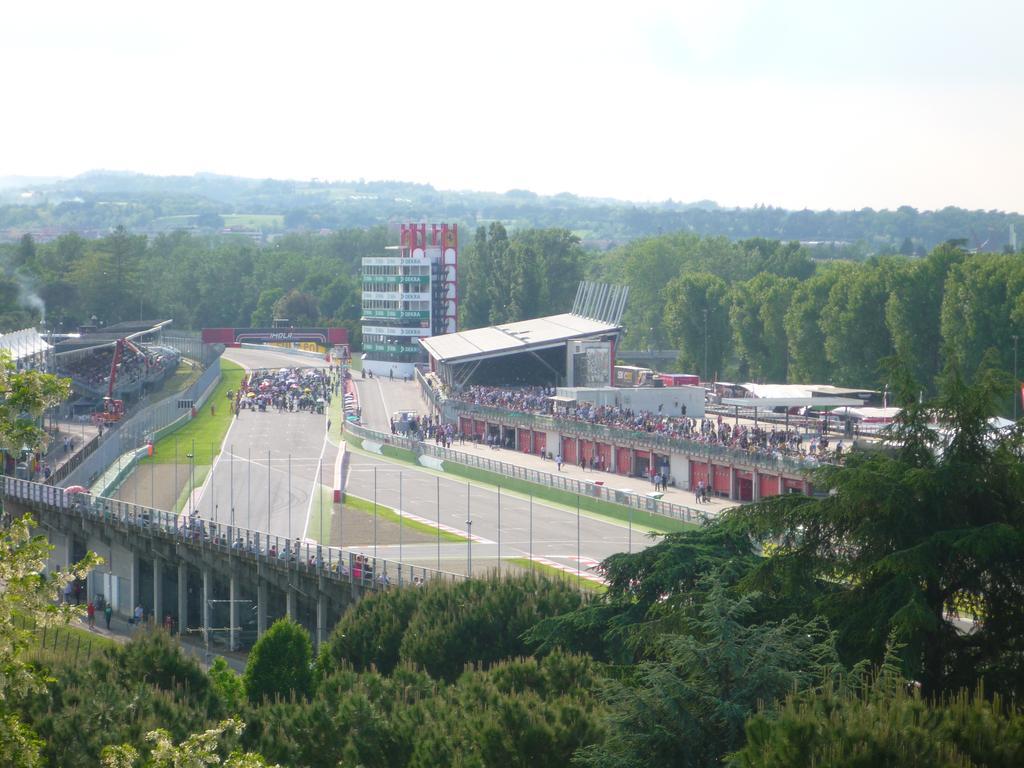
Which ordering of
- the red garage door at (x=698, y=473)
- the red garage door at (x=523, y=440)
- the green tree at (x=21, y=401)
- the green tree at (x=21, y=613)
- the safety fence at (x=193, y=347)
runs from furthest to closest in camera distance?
the safety fence at (x=193, y=347) → the red garage door at (x=523, y=440) → the red garage door at (x=698, y=473) → the green tree at (x=21, y=401) → the green tree at (x=21, y=613)

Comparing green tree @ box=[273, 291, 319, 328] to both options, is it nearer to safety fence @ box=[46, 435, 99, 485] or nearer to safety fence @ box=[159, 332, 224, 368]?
safety fence @ box=[159, 332, 224, 368]

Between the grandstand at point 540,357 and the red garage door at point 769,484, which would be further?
the grandstand at point 540,357

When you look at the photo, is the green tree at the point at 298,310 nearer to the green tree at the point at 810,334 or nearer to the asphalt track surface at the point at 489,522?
the green tree at the point at 810,334

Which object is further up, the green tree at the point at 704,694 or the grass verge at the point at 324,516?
the green tree at the point at 704,694

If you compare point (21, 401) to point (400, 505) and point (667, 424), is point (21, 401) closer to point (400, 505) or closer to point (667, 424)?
point (400, 505)

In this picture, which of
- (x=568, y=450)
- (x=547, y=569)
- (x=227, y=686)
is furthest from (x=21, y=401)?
(x=568, y=450)

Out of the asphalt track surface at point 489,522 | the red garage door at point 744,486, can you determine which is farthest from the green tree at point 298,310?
the red garage door at point 744,486

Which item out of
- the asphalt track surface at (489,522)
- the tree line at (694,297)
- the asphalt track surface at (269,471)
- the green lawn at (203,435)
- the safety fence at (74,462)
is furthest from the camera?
the tree line at (694,297)

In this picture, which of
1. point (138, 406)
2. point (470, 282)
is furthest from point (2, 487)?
point (470, 282)
